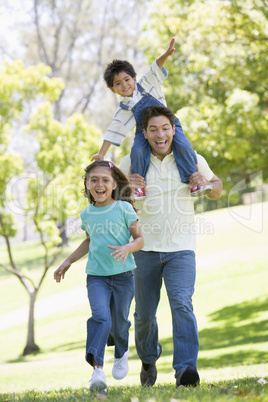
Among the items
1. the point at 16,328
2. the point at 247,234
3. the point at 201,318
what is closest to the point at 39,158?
the point at 201,318

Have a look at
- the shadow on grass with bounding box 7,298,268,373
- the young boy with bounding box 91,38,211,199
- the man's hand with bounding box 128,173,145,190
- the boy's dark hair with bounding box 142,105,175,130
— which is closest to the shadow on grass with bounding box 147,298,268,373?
the shadow on grass with bounding box 7,298,268,373

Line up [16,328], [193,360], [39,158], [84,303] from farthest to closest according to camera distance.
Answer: [84,303] < [16,328] < [39,158] < [193,360]

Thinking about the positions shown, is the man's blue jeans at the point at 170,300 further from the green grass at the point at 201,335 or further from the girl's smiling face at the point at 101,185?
the girl's smiling face at the point at 101,185

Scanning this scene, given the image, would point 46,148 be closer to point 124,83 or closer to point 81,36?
point 124,83

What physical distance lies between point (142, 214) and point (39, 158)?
434 inches

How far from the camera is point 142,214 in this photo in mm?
4898

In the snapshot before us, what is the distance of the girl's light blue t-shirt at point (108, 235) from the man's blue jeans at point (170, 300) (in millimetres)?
347

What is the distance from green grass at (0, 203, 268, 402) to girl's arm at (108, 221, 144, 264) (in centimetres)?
95

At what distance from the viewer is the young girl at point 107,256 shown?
164 inches

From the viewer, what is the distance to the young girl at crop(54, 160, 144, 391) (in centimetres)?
416

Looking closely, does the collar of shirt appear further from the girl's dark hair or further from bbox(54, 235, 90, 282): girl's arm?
bbox(54, 235, 90, 282): girl's arm

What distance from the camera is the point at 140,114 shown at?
208 inches

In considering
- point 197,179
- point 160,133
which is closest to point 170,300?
point 197,179

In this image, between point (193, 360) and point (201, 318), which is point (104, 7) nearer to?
point (201, 318)
